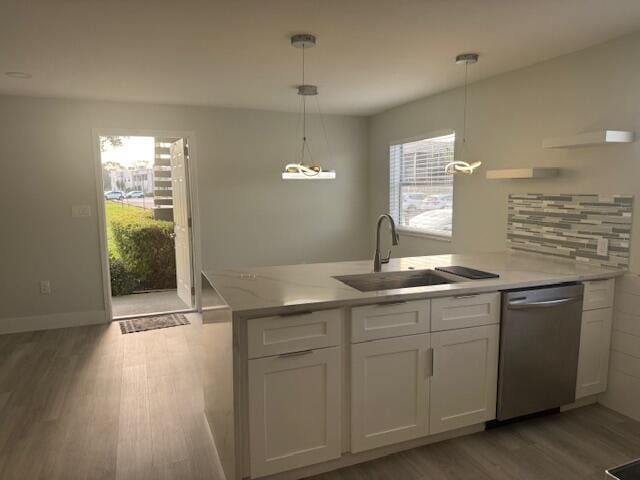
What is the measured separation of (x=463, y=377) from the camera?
7.83 feet

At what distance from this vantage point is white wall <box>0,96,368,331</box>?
4.33 meters

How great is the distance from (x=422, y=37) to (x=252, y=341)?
203 centimetres

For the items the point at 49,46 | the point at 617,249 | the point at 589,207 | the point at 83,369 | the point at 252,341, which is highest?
the point at 49,46

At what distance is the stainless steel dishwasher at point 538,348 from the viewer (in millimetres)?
2451

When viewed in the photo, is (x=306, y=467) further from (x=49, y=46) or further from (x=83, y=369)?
(x=49, y=46)

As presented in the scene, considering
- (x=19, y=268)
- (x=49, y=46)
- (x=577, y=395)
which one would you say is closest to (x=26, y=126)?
(x=19, y=268)

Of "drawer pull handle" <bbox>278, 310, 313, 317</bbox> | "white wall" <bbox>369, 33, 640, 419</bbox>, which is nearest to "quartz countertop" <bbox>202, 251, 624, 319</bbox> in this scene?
"drawer pull handle" <bbox>278, 310, 313, 317</bbox>

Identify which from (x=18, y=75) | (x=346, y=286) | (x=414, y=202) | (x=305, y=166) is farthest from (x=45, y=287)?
(x=414, y=202)

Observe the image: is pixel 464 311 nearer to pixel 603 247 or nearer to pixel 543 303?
pixel 543 303

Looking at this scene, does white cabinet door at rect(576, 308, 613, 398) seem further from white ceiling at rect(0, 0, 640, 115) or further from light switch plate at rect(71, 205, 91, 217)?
light switch plate at rect(71, 205, 91, 217)

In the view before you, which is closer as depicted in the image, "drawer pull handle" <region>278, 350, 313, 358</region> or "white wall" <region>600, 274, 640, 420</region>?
"drawer pull handle" <region>278, 350, 313, 358</region>

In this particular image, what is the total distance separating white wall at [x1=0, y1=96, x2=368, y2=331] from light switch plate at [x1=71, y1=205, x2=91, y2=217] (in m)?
0.05

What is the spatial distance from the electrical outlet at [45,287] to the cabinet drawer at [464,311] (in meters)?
3.98

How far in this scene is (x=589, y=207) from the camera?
2.91m
